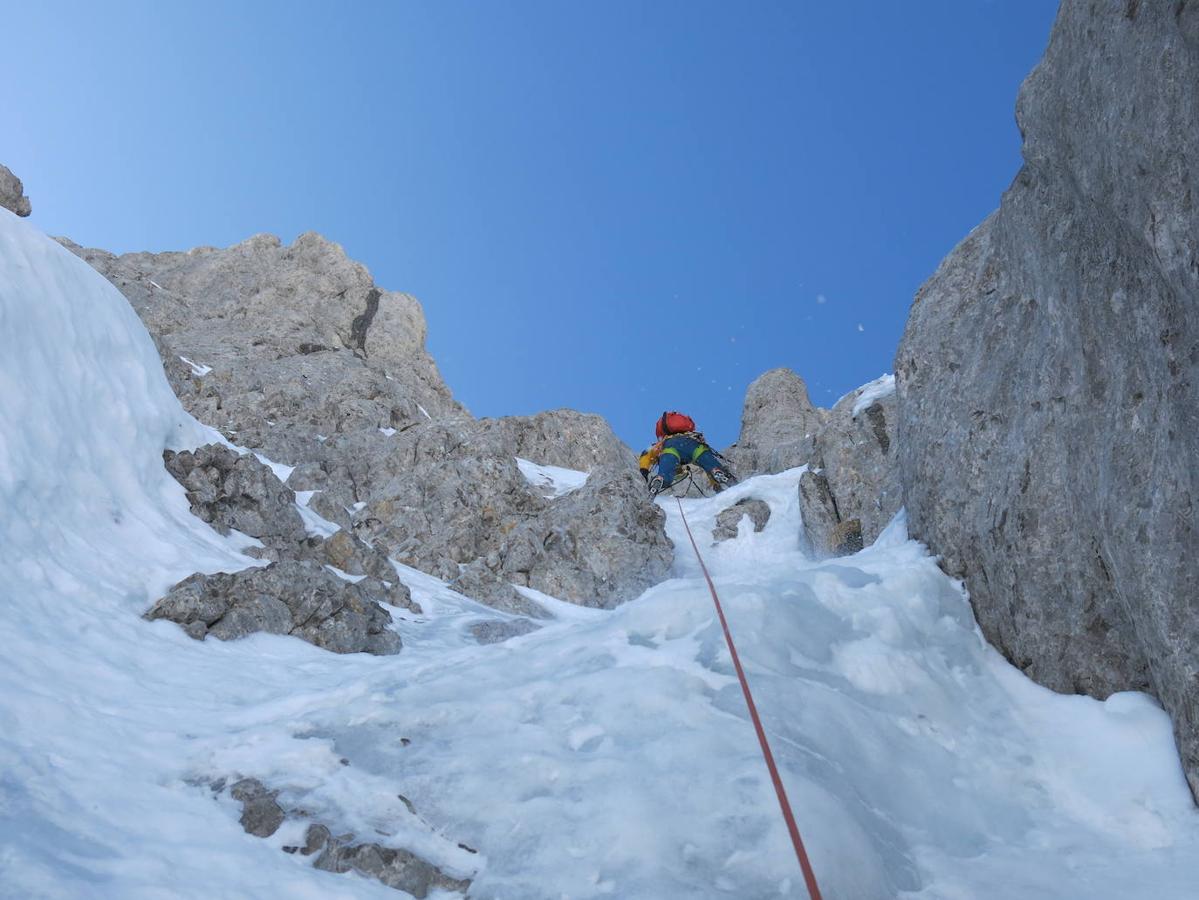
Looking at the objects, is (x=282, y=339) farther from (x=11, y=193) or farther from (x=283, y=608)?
(x=283, y=608)

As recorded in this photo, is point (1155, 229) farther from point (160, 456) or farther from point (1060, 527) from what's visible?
point (160, 456)

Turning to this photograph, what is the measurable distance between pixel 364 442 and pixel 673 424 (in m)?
10.2

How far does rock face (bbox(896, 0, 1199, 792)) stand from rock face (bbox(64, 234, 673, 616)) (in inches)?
389

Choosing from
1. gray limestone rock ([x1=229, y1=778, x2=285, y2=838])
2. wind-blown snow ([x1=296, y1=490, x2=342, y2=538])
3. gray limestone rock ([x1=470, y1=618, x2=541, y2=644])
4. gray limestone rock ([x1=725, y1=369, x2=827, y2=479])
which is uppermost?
gray limestone rock ([x1=725, y1=369, x2=827, y2=479])

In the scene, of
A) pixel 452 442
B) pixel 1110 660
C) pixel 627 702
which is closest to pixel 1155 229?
pixel 1110 660

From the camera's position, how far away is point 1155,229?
16.5 ft

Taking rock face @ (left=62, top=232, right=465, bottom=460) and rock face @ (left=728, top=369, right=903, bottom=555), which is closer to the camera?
rock face @ (left=728, top=369, right=903, bottom=555)

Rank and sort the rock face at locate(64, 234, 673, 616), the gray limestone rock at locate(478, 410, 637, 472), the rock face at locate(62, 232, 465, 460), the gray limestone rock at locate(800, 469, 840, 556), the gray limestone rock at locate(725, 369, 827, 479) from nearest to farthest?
the rock face at locate(64, 234, 673, 616), the gray limestone rock at locate(800, 469, 840, 556), the gray limestone rock at locate(478, 410, 637, 472), the rock face at locate(62, 232, 465, 460), the gray limestone rock at locate(725, 369, 827, 479)

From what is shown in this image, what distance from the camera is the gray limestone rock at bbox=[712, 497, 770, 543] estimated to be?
22875 mm

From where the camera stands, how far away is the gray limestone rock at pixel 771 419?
34.2m

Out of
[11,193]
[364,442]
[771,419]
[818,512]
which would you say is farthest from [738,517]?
[11,193]

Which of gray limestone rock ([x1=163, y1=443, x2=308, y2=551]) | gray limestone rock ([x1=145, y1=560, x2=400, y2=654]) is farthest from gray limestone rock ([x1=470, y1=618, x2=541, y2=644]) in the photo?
gray limestone rock ([x1=163, y1=443, x2=308, y2=551])

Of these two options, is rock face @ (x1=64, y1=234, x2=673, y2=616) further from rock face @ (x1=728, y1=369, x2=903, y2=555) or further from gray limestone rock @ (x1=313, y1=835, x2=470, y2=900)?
gray limestone rock @ (x1=313, y1=835, x2=470, y2=900)

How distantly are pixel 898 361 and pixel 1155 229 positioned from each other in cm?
627
